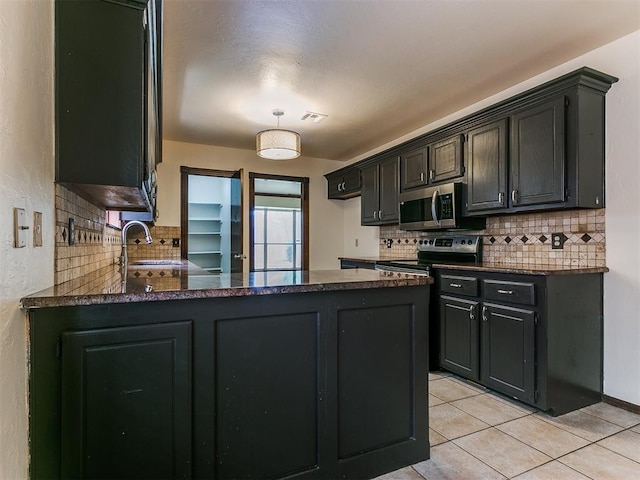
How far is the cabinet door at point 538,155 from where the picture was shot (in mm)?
2535

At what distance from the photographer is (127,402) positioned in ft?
4.19

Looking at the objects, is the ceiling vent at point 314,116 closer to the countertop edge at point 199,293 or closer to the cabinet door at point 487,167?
the cabinet door at point 487,167

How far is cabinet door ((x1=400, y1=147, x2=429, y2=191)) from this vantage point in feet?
12.5

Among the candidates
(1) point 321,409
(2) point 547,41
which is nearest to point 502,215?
(2) point 547,41

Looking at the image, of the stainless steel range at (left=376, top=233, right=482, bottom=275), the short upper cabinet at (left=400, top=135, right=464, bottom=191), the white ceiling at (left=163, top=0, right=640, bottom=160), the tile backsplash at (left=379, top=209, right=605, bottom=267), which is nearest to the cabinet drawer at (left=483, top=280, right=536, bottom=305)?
the tile backsplash at (left=379, top=209, right=605, bottom=267)

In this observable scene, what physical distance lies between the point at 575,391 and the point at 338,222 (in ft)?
12.8

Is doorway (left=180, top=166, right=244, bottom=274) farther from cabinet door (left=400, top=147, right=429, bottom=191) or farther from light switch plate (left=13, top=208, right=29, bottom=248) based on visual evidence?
light switch plate (left=13, top=208, right=29, bottom=248)

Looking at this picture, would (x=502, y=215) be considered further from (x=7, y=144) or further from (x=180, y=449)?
(x=7, y=144)

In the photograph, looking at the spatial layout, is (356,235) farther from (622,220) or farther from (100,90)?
(100,90)

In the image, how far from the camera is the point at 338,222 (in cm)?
588

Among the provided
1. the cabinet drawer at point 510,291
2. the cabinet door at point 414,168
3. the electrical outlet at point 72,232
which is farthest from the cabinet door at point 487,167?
the electrical outlet at point 72,232

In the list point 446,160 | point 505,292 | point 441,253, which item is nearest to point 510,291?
point 505,292

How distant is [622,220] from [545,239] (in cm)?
54

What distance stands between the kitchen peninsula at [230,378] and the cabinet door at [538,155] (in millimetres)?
1463
